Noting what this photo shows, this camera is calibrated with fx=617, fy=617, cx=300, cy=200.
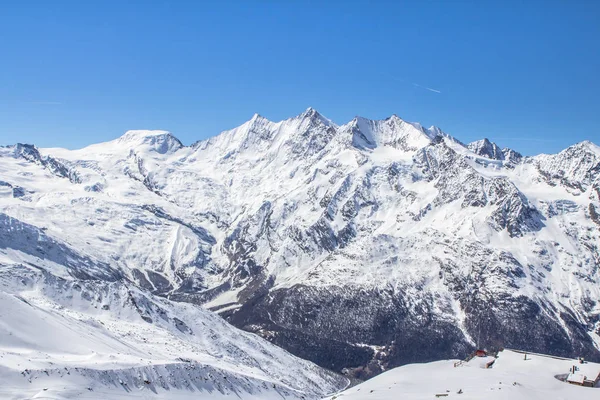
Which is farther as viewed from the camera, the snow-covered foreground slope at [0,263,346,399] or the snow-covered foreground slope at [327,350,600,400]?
the snow-covered foreground slope at [0,263,346,399]

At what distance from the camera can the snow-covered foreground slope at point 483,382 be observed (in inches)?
3474

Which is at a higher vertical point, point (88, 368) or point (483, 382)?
point (483, 382)

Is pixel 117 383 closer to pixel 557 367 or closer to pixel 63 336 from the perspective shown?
pixel 63 336

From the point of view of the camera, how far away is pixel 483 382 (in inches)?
3733

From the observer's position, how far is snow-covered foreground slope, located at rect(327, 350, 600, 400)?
88244 millimetres

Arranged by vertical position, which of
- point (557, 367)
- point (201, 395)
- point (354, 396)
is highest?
point (557, 367)

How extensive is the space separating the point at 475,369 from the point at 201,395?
72473 millimetres

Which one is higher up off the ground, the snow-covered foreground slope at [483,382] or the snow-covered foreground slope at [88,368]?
the snow-covered foreground slope at [483,382]

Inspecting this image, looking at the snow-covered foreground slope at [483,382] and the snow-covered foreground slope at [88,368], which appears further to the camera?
the snow-covered foreground slope at [88,368]

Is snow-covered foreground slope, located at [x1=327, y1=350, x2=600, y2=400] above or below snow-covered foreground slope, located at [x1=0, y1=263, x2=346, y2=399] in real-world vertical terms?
above

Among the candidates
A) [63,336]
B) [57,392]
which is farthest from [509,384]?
[63,336]

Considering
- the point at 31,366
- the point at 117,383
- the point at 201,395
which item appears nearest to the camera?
the point at 31,366

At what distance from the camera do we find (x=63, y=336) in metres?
157

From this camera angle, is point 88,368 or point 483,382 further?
point 88,368
